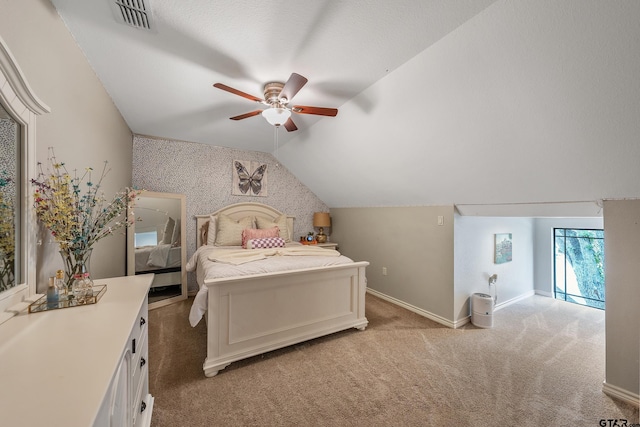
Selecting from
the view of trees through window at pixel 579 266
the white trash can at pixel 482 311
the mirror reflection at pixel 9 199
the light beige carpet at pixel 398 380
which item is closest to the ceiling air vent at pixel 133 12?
the mirror reflection at pixel 9 199

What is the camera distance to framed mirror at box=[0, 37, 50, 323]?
0.92m

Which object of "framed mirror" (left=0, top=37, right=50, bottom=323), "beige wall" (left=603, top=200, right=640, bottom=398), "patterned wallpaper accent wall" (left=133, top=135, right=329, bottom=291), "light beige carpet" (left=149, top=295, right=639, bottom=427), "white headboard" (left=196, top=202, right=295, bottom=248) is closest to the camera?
"framed mirror" (left=0, top=37, right=50, bottom=323)

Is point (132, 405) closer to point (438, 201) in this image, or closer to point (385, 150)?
point (385, 150)

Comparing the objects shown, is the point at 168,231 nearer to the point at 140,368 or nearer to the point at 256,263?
the point at 256,263

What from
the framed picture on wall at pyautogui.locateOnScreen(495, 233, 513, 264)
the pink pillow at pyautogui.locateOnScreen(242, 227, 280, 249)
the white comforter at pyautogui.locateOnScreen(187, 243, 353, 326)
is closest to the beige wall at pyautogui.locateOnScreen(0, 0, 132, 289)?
the white comforter at pyautogui.locateOnScreen(187, 243, 353, 326)

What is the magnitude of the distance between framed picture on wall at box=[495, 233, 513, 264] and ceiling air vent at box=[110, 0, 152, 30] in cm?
380

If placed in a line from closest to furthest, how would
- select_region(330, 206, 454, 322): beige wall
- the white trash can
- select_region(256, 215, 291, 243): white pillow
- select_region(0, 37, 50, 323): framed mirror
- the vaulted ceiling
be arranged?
select_region(0, 37, 50, 323): framed mirror, the vaulted ceiling, the white trash can, select_region(330, 206, 454, 322): beige wall, select_region(256, 215, 291, 243): white pillow

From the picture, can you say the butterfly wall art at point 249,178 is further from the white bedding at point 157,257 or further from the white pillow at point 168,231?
the white bedding at point 157,257

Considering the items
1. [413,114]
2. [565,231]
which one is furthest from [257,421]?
[565,231]

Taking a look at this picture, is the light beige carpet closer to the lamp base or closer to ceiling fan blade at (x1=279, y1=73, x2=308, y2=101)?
the lamp base

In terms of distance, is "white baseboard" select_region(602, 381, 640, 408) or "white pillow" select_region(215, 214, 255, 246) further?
"white pillow" select_region(215, 214, 255, 246)

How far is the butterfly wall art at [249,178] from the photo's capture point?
387cm

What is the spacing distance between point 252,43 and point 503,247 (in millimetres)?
3502

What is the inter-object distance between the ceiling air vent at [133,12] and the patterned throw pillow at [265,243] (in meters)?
2.32
